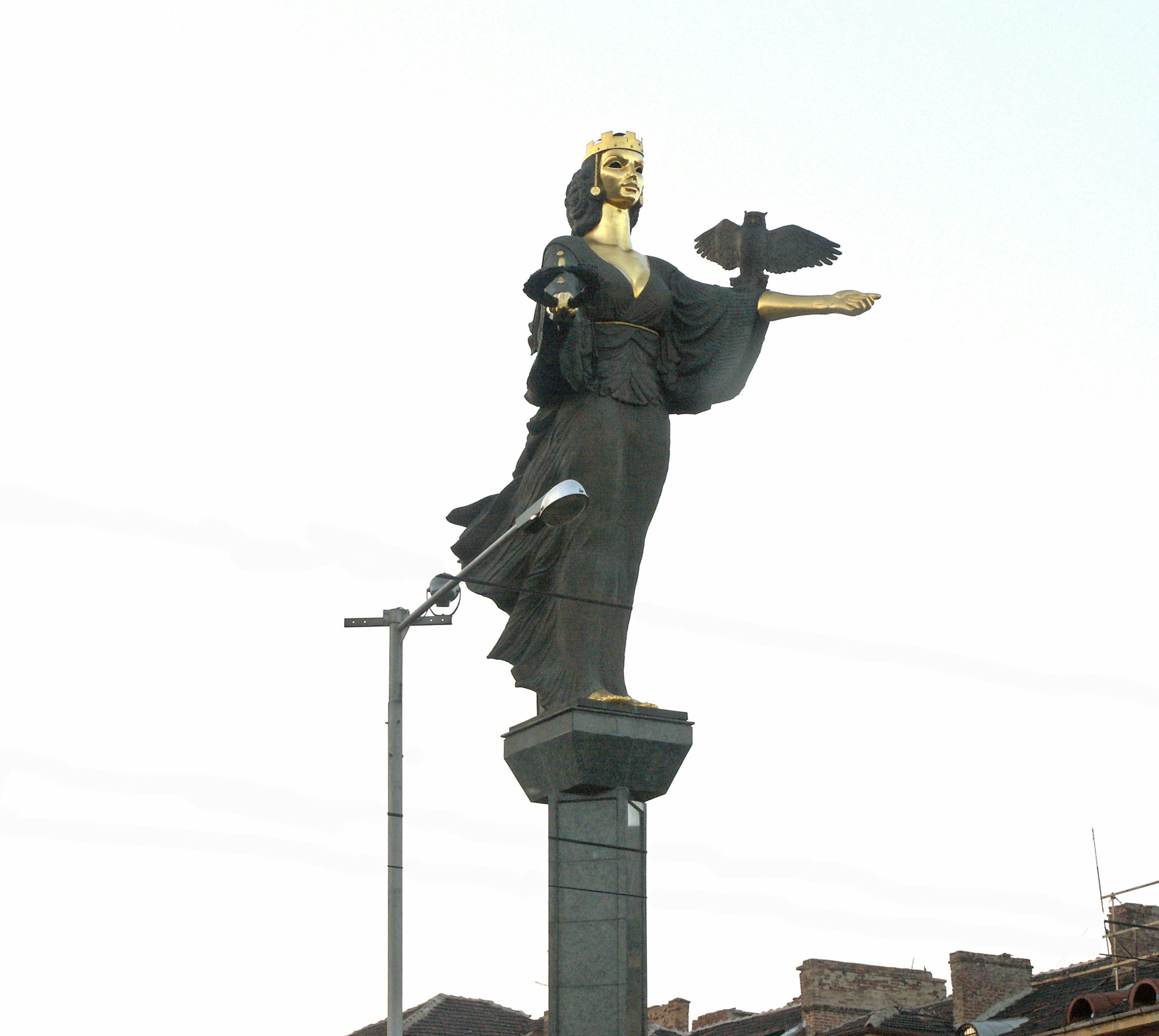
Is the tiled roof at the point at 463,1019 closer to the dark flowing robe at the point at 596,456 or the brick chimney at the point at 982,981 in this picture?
the brick chimney at the point at 982,981

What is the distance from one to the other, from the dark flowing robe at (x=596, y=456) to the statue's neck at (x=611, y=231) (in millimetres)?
270

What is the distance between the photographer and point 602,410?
24.9 meters

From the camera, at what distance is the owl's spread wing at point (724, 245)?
27.3m

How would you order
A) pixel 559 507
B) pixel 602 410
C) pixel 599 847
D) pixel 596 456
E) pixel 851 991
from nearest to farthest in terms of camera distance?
pixel 559 507, pixel 599 847, pixel 596 456, pixel 602 410, pixel 851 991

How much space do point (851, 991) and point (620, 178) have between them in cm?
2405

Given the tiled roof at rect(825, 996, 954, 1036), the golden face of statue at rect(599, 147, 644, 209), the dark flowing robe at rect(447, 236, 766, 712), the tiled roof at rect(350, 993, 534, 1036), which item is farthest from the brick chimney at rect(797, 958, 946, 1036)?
the golden face of statue at rect(599, 147, 644, 209)

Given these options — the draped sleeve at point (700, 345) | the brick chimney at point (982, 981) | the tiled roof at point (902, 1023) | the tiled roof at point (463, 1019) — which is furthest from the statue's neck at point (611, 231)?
the tiled roof at point (463, 1019)

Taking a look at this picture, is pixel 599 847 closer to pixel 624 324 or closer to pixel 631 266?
pixel 624 324

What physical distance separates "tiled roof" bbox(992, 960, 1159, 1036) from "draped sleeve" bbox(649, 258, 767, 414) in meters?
15.8

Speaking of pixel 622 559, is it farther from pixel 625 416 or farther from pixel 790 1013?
pixel 790 1013

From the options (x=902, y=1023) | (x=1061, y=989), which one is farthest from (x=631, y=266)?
(x=1061, y=989)

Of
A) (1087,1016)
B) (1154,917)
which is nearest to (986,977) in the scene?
(1154,917)

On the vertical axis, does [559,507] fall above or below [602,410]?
below

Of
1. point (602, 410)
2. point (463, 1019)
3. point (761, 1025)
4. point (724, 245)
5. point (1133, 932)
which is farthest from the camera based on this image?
point (463, 1019)
